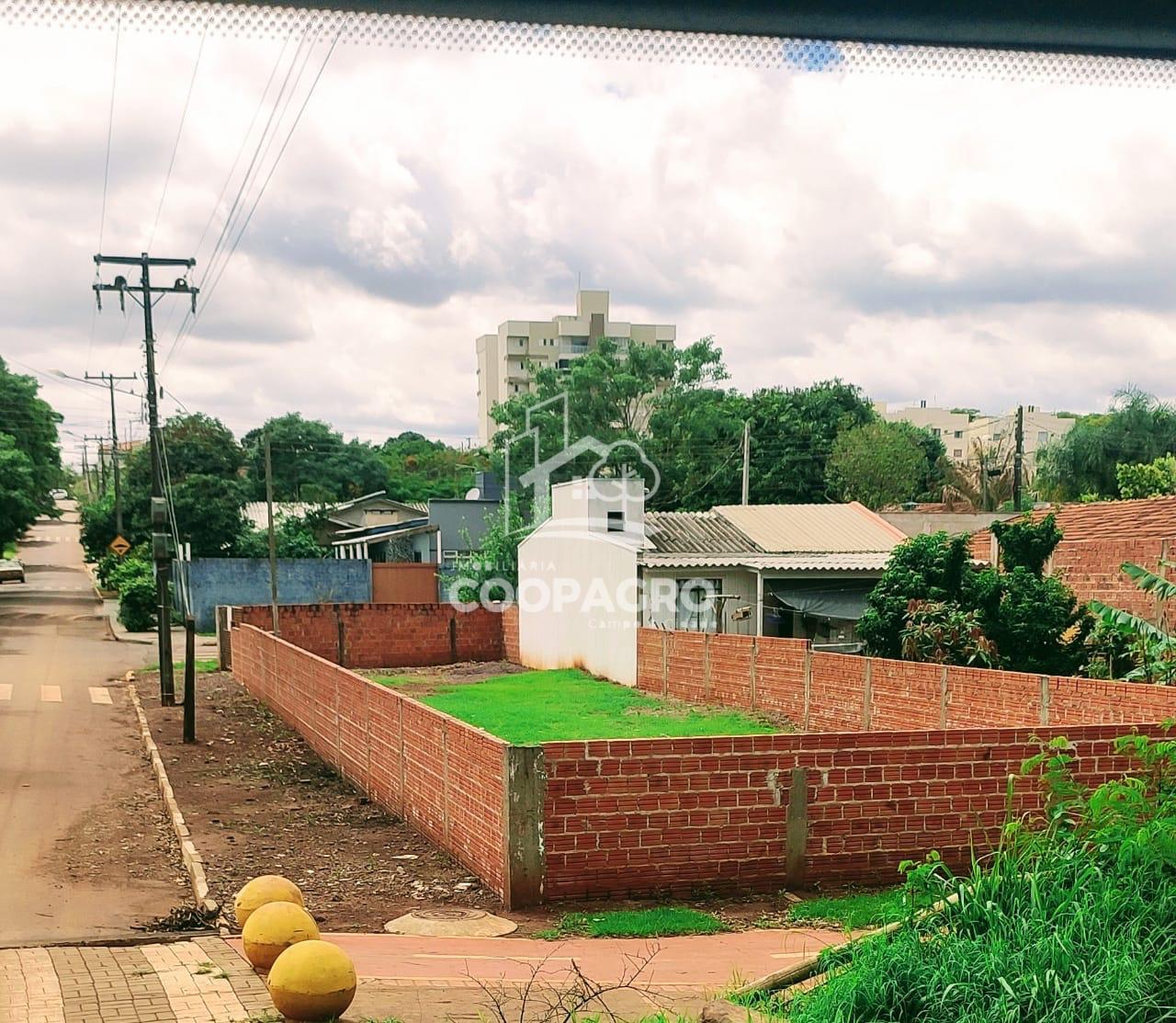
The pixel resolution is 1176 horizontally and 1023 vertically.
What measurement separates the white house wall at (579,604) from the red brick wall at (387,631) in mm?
1885

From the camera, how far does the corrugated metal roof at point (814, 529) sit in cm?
2995

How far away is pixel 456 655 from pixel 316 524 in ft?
83.9

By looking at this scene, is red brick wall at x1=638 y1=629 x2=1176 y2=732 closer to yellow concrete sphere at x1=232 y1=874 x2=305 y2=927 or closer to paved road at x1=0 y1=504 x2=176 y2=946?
yellow concrete sphere at x1=232 y1=874 x2=305 y2=927

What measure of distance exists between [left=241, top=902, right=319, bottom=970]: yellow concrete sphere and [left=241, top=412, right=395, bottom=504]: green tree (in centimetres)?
6372

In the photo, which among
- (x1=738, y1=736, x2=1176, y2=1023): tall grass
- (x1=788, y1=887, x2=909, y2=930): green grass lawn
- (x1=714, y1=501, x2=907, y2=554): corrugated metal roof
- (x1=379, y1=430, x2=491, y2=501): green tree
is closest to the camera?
(x1=738, y1=736, x2=1176, y2=1023): tall grass

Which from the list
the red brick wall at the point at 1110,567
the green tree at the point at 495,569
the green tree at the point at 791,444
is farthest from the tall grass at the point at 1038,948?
the green tree at the point at 791,444

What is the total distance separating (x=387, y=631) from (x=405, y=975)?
25873mm

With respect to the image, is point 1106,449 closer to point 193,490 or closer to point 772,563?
point 772,563

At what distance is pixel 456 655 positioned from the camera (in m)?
33.9

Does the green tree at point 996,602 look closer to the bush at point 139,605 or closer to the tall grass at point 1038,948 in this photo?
the tall grass at point 1038,948

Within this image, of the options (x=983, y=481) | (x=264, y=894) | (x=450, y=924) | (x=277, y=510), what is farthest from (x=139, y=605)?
(x=264, y=894)

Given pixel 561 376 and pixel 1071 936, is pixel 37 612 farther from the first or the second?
pixel 1071 936

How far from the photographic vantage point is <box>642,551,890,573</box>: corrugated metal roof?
25969mm

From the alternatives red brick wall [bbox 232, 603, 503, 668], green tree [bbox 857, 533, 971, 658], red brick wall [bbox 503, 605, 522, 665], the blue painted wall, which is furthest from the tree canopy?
green tree [bbox 857, 533, 971, 658]
